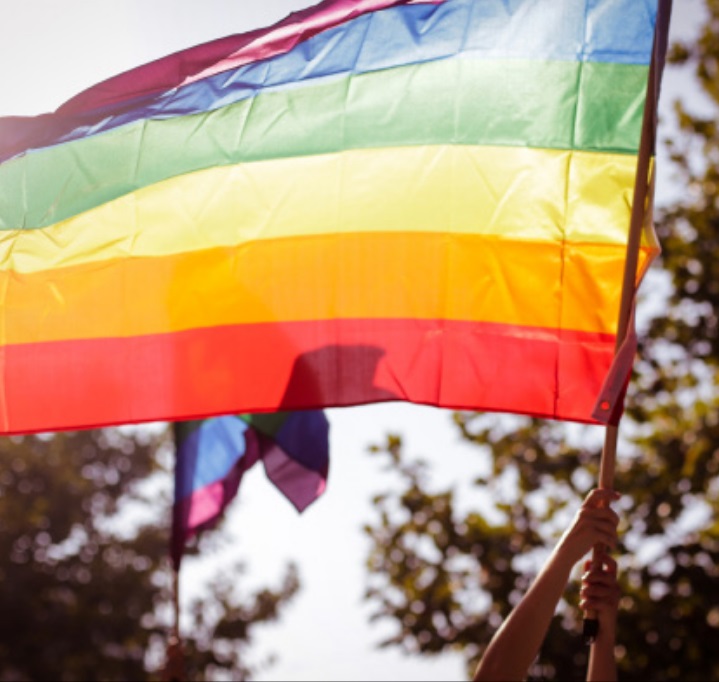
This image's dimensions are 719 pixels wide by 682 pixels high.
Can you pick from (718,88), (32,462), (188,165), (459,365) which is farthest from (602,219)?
(32,462)

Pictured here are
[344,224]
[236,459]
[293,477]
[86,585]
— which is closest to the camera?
[344,224]

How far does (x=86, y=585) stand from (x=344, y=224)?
2859 cm

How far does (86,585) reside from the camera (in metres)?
32.2

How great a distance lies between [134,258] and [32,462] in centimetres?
2929

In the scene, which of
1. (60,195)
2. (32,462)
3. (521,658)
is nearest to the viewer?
(521,658)

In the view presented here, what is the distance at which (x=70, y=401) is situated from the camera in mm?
5219

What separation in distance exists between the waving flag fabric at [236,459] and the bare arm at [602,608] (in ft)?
11.4

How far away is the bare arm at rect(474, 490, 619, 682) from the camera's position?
9.64 ft

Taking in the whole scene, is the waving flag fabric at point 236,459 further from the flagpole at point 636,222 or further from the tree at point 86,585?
the tree at point 86,585

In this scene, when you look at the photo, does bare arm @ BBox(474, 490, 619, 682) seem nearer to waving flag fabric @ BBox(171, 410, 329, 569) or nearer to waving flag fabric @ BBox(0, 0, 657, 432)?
→ waving flag fabric @ BBox(0, 0, 657, 432)

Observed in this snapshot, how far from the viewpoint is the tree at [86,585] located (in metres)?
31.3

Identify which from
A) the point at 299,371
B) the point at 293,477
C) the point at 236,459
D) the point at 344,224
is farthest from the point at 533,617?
the point at 236,459

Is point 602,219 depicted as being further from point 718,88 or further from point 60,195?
point 718,88

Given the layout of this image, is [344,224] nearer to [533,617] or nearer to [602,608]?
[602,608]
